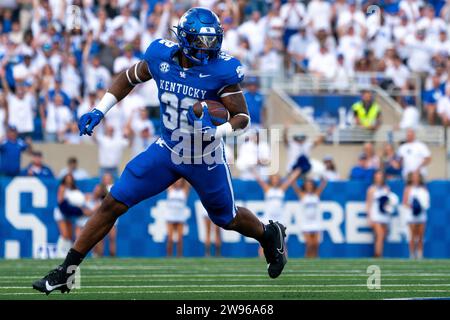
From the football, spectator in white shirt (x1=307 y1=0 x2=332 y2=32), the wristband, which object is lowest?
the football

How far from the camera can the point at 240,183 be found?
1530cm

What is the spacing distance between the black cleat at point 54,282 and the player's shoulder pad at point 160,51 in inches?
58.8

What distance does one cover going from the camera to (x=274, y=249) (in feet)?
26.8

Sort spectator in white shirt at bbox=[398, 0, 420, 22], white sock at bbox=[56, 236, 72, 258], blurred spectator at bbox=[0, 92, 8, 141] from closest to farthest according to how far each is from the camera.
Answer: white sock at bbox=[56, 236, 72, 258] < blurred spectator at bbox=[0, 92, 8, 141] < spectator in white shirt at bbox=[398, 0, 420, 22]

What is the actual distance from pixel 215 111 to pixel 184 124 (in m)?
0.23

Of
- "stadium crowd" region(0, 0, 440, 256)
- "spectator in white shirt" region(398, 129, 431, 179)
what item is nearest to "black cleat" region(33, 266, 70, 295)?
"stadium crowd" region(0, 0, 440, 256)

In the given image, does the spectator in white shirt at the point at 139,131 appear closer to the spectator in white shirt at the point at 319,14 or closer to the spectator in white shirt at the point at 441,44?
the spectator in white shirt at the point at 319,14

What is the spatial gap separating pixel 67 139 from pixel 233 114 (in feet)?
28.1

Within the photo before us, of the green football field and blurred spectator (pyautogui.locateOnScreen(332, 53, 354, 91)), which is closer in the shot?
the green football field

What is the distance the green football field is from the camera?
7480mm

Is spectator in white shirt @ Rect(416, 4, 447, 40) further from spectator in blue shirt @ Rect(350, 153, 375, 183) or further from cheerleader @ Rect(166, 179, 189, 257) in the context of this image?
cheerleader @ Rect(166, 179, 189, 257)

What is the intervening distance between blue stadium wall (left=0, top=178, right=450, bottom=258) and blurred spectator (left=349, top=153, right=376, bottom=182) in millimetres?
332

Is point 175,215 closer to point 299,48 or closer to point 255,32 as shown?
point 255,32

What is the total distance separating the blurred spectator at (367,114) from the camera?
16.3m
